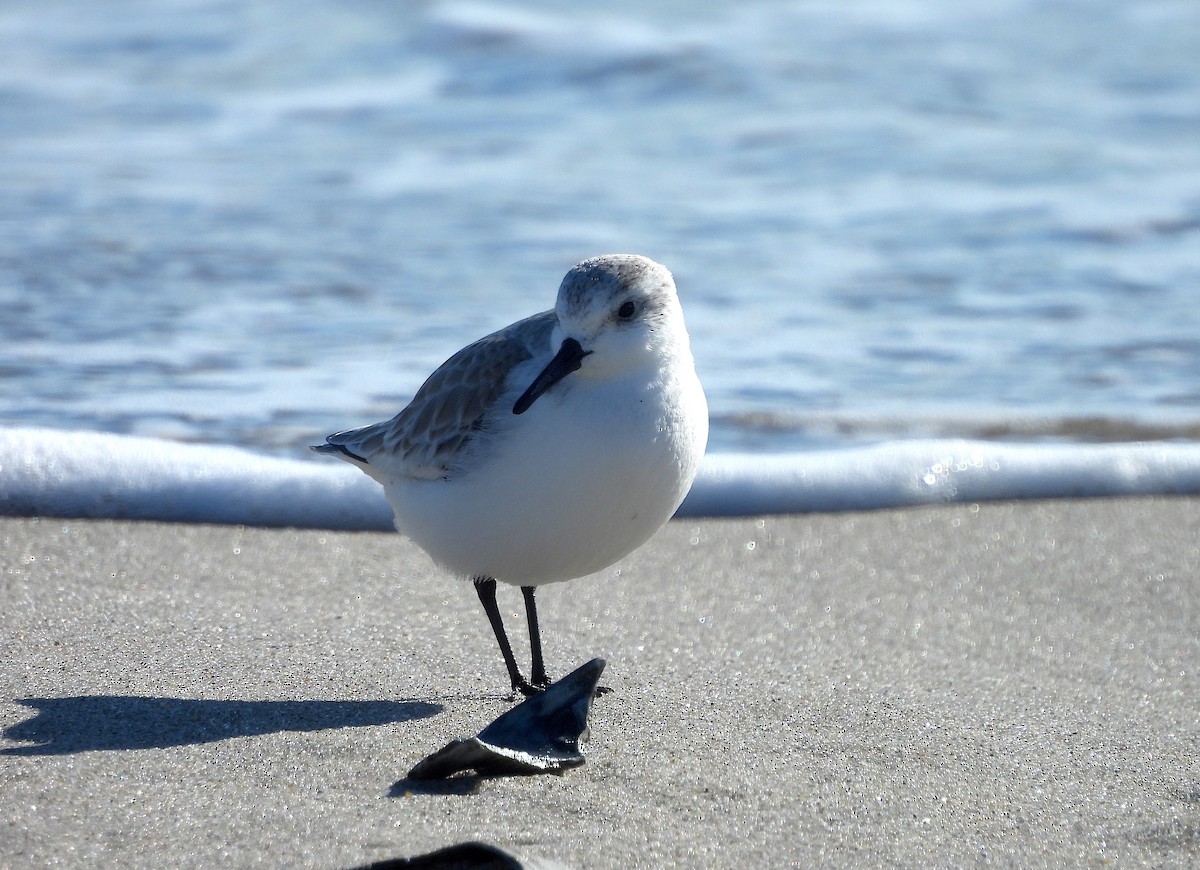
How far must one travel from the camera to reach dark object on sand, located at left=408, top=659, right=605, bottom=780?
304 centimetres

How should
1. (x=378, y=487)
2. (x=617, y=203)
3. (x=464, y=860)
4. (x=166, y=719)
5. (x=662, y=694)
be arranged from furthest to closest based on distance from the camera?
(x=617, y=203), (x=378, y=487), (x=662, y=694), (x=166, y=719), (x=464, y=860)

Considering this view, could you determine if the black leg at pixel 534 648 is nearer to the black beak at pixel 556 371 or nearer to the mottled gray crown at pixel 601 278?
the black beak at pixel 556 371

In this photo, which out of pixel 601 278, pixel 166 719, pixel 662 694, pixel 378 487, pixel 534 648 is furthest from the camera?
pixel 378 487

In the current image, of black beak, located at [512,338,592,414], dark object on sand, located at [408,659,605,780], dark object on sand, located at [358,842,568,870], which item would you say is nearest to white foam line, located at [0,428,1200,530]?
black beak, located at [512,338,592,414]

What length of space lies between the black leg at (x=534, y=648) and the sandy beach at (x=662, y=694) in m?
0.12

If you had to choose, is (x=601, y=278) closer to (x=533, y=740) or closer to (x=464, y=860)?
(x=533, y=740)

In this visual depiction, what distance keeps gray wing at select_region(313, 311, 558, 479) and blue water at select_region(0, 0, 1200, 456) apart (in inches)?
79.0

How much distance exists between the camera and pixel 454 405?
3840mm

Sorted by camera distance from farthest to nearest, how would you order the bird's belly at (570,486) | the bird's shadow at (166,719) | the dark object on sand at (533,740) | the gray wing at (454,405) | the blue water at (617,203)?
the blue water at (617,203), the gray wing at (454,405), the bird's belly at (570,486), the bird's shadow at (166,719), the dark object on sand at (533,740)

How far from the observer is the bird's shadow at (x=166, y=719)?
3.26 metres

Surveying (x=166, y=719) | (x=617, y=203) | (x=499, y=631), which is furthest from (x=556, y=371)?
(x=617, y=203)

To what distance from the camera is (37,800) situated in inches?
115

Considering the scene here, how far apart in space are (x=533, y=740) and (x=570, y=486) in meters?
0.61

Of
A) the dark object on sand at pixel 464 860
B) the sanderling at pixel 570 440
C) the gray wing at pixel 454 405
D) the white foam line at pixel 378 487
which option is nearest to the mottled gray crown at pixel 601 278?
the sanderling at pixel 570 440
